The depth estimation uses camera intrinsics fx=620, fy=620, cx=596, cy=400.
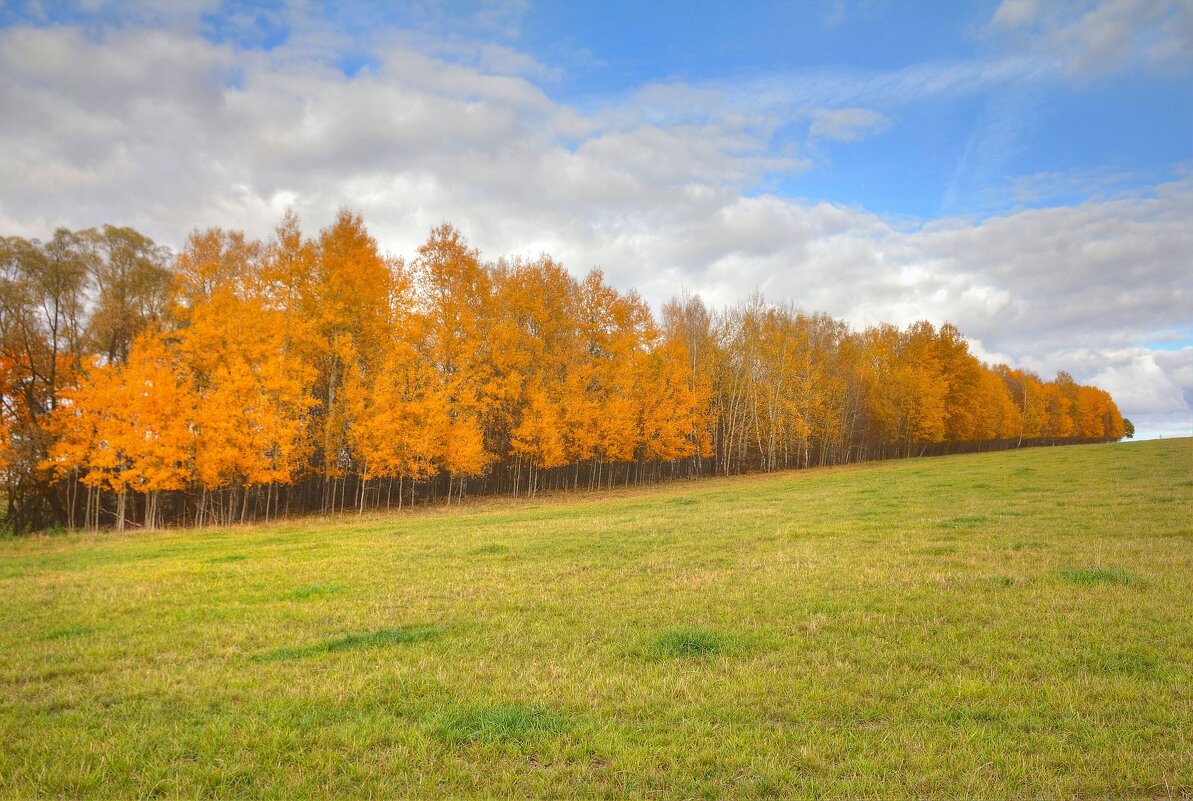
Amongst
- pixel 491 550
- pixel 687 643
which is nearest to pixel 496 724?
pixel 687 643

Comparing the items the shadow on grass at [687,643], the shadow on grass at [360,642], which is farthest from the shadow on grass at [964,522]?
the shadow on grass at [360,642]

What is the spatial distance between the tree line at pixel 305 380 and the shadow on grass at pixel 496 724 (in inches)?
1035

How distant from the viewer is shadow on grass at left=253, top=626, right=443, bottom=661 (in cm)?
790

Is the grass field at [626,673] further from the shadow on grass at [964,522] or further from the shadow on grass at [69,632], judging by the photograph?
the shadow on grass at [964,522]

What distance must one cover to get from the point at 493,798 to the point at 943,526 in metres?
16.3

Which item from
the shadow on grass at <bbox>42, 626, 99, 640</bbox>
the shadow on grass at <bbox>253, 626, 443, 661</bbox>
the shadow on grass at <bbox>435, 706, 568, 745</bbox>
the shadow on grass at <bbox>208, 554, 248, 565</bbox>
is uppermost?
the shadow on grass at <bbox>435, 706, 568, 745</bbox>

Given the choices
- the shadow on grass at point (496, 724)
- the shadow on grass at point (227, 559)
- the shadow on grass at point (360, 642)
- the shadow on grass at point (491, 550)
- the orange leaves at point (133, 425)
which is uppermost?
the orange leaves at point (133, 425)

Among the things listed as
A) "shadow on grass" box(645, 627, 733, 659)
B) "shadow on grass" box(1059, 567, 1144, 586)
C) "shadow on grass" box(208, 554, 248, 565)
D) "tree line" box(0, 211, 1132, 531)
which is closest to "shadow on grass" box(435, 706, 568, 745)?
"shadow on grass" box(645, 627, 733, 659)

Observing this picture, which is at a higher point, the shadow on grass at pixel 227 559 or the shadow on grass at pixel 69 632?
the shadow on grass at pixel 69 632

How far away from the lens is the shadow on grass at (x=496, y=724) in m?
5.46

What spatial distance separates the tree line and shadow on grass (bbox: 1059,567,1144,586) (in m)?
28.6

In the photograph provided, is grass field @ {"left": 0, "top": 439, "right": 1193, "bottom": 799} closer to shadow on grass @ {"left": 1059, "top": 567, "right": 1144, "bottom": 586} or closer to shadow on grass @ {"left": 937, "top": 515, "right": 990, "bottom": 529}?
shadow on grass @ {"left": 1059, "top": 567, "right": 1144, "bottom": 586}

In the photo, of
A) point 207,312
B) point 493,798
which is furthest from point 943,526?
point 207,312

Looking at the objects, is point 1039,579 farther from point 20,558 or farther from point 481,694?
point 20,558
